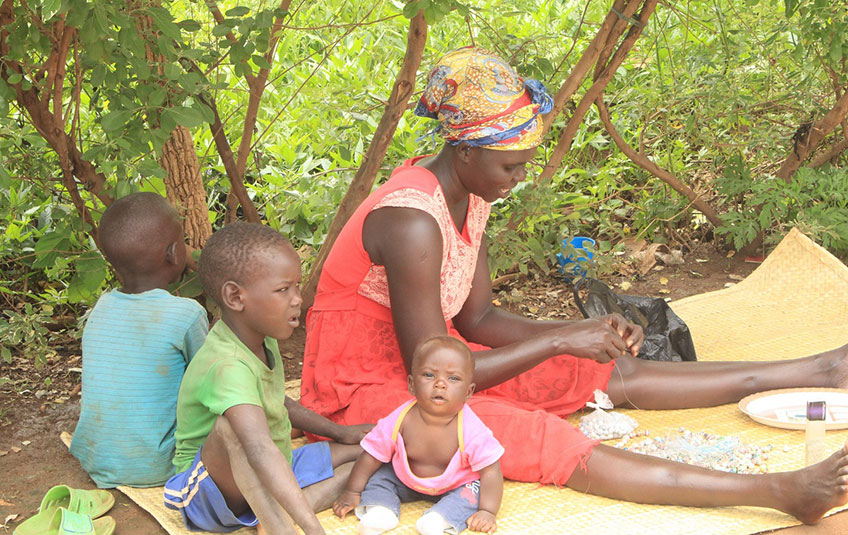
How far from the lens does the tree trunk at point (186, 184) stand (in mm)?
3695

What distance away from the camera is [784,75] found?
4.95 m

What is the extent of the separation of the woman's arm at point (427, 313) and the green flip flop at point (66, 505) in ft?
3.15

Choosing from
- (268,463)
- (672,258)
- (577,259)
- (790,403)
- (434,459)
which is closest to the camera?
(268,463)

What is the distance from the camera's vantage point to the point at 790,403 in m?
3.13

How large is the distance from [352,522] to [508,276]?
2418 mm

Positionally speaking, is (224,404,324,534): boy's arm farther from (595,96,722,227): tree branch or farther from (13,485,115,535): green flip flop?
(595,96,722,227): tree branch

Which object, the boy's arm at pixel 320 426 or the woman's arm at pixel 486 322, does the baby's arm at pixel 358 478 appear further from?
the woman's arm at pixel 486 322

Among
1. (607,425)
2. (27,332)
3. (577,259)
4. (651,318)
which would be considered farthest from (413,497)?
(577,259)

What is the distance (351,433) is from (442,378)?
0.48 meters

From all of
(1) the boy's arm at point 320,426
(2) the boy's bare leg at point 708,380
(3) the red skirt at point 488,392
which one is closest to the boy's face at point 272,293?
(1) the boy's arm at point 320,426

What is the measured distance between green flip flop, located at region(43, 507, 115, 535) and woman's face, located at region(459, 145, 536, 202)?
1.46 meters

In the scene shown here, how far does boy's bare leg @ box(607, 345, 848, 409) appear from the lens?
3203 mm

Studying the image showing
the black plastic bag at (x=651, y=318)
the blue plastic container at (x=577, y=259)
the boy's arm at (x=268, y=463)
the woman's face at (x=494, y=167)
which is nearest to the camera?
the boy's arm at (x=268, y=463)

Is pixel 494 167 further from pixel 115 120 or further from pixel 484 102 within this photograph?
pixel 115 120
